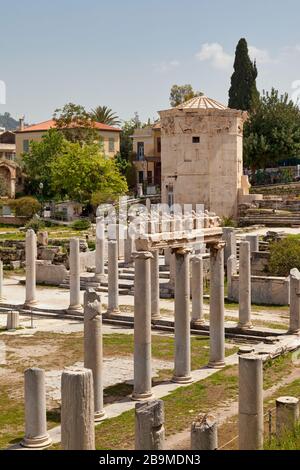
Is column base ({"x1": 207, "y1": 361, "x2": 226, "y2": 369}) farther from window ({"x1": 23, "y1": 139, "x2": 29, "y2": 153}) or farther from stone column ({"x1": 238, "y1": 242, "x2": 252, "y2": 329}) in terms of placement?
window ({"x1": 23, "y1": 139, "x2": 29, "y2": 153})

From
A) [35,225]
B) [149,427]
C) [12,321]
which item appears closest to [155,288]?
[12,321]

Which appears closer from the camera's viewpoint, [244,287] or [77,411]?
[77,411]

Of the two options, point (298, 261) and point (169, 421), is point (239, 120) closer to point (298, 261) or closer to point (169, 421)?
point (298, 261)

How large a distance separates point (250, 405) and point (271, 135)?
56332mm

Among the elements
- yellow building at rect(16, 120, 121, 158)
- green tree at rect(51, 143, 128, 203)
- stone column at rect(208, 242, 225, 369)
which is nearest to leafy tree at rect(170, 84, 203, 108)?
yellow building at rect(16, 120, 121, 158)

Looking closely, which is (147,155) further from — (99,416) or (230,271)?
(99,416)

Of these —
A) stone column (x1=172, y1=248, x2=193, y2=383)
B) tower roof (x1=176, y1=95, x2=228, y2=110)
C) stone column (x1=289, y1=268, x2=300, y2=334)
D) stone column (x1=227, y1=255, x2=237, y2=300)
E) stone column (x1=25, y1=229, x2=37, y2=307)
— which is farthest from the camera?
tower roof (x1=176, y1=95, x2=228, y2=110)

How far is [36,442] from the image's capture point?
1509 centimetres

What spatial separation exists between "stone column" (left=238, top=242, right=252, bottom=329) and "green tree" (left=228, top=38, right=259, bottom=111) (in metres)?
50.7

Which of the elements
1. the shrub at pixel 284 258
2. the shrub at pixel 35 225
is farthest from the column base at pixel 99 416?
the shrub at pixel 35 225

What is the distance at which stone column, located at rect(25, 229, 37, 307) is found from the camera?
32.0 m

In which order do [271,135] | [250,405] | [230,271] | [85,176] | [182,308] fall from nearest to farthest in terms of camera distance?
[250,405] → [182,308] → [230,271] → [85,176] → [271,135]

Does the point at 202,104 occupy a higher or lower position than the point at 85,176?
higher
